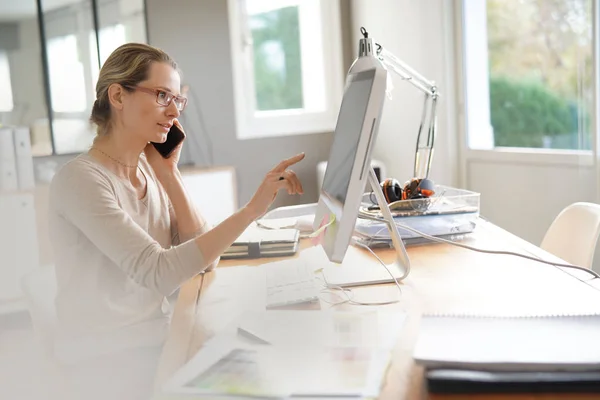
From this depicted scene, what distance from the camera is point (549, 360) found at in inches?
32.8

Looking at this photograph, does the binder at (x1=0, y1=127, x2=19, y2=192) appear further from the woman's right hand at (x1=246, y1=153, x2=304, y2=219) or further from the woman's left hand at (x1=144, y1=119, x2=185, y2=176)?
the woman's right hand at (x1=246, y1=153, x2=304, y2=219)

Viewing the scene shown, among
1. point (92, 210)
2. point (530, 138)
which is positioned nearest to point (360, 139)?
point (92, 210)

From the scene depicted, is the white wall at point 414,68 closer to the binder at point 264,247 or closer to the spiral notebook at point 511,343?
the binder at point 264,247

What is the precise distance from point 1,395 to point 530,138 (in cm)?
274

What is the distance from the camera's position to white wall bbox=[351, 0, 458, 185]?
135 inches

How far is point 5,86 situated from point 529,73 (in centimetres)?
241

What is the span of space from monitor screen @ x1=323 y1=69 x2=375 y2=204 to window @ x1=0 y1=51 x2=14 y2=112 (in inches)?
83.3

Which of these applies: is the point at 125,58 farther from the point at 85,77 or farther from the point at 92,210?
the point at 85,77

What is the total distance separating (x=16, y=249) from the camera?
109cm

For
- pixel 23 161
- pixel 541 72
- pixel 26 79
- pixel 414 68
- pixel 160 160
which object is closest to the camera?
pixel 160 160

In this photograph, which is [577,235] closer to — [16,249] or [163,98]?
[163,98]

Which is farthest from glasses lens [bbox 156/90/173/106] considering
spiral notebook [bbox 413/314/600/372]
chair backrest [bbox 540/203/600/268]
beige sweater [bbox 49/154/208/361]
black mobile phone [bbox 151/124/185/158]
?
chair backrest [bbox 540/203/600/268]

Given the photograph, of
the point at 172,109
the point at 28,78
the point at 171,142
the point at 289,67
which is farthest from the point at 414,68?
the point at 172,109

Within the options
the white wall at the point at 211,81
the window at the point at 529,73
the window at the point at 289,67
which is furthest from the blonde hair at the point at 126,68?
the window at the point at 289,67
